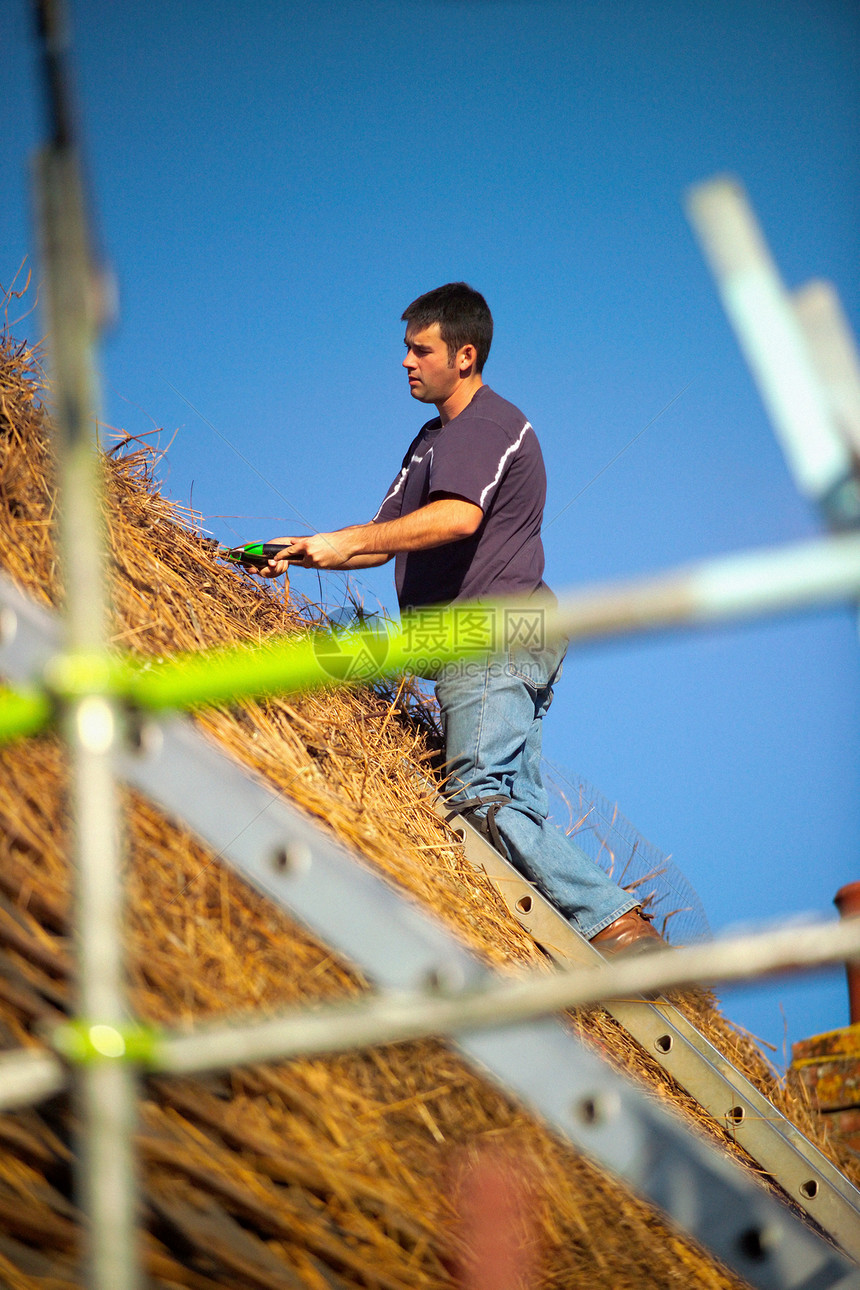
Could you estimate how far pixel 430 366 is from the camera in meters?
3.07

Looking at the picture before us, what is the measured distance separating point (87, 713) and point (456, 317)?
8.22ft

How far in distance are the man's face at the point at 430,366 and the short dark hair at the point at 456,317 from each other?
0.06 feet

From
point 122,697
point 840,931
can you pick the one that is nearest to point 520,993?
point 840,931

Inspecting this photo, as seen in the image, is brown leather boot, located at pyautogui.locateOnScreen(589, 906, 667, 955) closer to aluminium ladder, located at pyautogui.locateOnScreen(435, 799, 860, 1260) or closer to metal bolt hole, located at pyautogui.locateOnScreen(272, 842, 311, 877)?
aluminium ladder, located at pyautogui.locateOnScreen(435, 799, 860, 1260)

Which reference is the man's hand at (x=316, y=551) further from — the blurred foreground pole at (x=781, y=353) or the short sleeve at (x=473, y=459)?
the blurred foreground pole at (x=781, y=353)

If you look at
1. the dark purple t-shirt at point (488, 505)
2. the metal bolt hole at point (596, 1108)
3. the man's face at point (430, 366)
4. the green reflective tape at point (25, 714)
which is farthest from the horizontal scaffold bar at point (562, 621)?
the man's face at point (430, 366)

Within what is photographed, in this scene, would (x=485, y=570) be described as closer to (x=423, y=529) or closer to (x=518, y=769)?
(x=423, y=529)

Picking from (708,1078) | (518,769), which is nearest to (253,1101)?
(708,1078)

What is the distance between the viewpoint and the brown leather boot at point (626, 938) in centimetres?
250

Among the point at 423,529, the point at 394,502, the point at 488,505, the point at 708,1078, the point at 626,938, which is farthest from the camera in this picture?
the point at 394,502

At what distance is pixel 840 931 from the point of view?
79 centimetres

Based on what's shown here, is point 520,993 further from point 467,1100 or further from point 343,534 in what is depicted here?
point 343,534

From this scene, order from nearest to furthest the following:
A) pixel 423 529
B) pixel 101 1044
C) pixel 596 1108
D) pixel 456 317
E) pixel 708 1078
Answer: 1. pixel 101 1044
2. pixel 596 1108
3. pixel 708 1078
4. pixel 423 529
5. pixel 456 317

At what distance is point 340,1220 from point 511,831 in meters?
1.37
